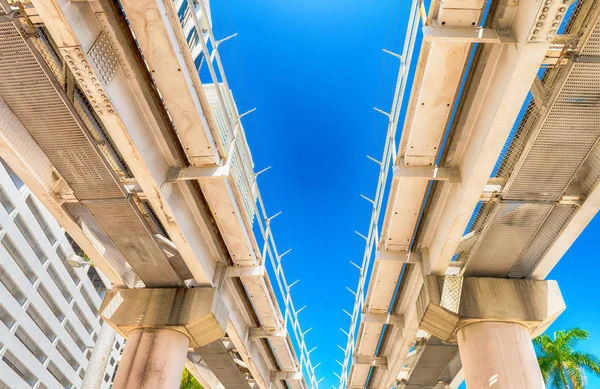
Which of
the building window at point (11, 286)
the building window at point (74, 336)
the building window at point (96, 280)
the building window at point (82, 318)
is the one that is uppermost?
the building window at point (96, 280)

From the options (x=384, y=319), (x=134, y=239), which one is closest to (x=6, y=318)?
(x=134, y=239)

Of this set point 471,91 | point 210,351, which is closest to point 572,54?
point 471,91

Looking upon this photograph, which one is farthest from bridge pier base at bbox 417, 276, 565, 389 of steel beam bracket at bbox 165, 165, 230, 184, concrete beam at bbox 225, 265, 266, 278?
steel beam bracket at bbox 165, 165, 230, 184

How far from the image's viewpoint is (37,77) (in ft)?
21.0

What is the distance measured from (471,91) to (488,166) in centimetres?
117

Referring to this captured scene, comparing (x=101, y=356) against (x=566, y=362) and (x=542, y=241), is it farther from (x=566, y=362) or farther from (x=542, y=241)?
(x=566, y=362)

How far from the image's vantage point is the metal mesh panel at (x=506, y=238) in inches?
321

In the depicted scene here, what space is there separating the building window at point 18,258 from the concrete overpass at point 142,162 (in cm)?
3537

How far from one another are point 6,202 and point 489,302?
42466 millimetres

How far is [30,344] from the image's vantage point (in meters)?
42.8

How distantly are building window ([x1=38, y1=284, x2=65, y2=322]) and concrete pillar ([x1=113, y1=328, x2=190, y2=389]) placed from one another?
4148cm

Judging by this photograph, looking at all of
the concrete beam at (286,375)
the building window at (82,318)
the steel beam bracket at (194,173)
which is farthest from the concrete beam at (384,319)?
the building window at (82,318)

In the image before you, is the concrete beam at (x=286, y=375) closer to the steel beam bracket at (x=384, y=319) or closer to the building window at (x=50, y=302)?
the steel beam bracket at (x=384, y=319)

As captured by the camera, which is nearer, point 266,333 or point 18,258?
point 266,333
